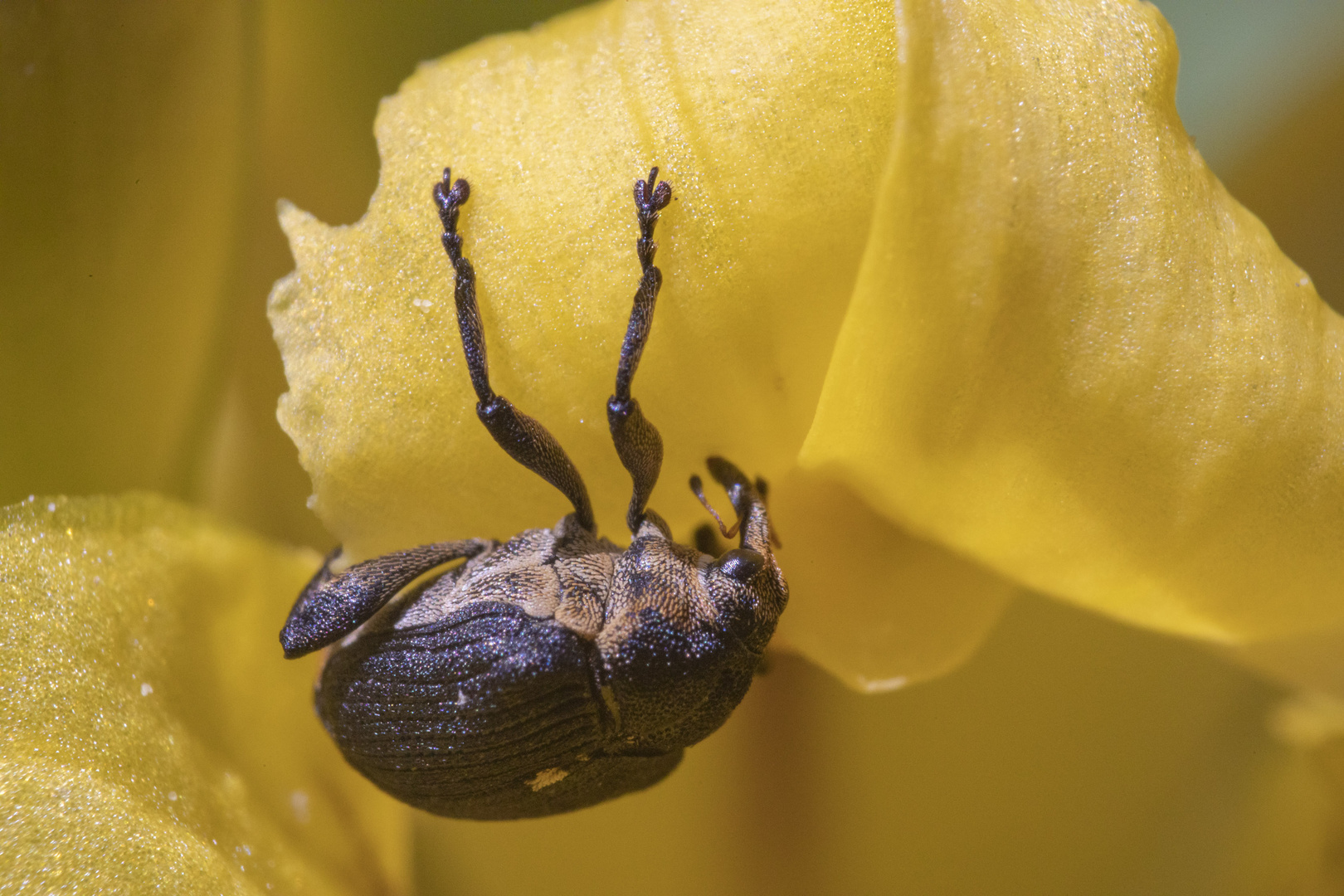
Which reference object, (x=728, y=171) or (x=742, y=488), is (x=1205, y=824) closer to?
(x=742, y=488)

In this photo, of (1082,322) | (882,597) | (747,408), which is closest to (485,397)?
(747,408)

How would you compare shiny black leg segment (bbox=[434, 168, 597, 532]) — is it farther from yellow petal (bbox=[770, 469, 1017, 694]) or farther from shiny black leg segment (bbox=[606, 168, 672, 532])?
yellow petal (bbox=[770, 469, 1017, 694])

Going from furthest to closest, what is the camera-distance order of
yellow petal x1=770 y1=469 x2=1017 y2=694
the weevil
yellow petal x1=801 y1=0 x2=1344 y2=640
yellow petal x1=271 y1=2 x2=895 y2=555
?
1. the weevil
2. yellow petal x1=770 y1=469 x2=1017 y2=694
3. yellow petal x1=271 y1=2 x2=895 y2=555
4. yellow petal x1=801 y1=0 x2=1344 y2=640

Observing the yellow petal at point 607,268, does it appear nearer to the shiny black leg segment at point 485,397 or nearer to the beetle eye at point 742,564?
the shiny black leg segment at point 485,397

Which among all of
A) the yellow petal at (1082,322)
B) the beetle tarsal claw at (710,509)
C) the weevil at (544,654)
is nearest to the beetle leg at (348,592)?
the weevil at (544,654)

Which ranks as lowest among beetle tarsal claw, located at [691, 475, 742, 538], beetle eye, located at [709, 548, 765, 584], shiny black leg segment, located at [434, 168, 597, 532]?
beetle eye, located at [709, 548, 765, 584]

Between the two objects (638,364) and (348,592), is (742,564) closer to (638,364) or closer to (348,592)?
(638,364)

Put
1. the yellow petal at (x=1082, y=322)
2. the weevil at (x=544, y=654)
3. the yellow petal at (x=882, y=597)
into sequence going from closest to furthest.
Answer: the yellow petal at (x=1082, y=322) → the yellow petal at (x=882, y=597) → the weevil at (x=544, y=654)

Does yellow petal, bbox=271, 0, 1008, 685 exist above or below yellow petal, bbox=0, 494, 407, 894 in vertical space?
above

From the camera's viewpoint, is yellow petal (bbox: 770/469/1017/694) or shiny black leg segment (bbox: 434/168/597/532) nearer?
shiny black leg segment (bbox: 434/168/597/532)

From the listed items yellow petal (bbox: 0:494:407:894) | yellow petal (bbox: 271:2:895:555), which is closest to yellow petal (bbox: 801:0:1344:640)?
yellow petal (bbox: 271:2:895:555)
